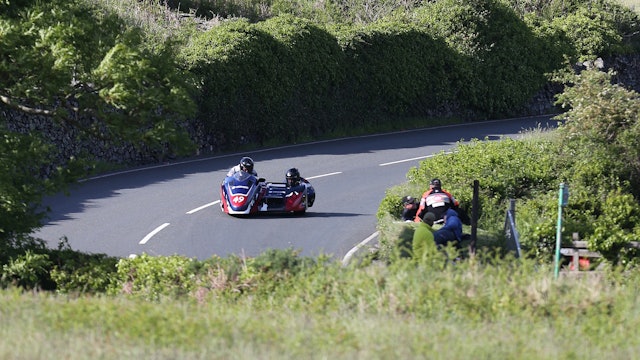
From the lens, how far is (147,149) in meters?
31.8

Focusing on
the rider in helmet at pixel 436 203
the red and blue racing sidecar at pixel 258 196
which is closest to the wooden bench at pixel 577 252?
the rider in helmet at pixel 436 203

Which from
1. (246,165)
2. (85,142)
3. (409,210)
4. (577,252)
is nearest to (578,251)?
(577,252)

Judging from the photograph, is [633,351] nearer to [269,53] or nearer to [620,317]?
[620,317]

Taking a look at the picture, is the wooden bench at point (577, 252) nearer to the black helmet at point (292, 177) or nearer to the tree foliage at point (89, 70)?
the black helmet at point (292, 177)

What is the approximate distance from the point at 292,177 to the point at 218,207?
7.16 feet

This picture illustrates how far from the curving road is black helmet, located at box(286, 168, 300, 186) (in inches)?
31.7

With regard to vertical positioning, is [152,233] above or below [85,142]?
below

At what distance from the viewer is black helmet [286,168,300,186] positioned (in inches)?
982

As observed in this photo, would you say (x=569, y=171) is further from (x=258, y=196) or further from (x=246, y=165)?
(x=246, y=165)

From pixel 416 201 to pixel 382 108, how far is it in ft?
56.7

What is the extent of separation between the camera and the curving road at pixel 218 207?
2227 cm

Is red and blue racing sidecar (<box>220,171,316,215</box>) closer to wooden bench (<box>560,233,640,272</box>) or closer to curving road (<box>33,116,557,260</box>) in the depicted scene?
curving road (<box>33,116,557,260</box>)

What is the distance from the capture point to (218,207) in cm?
2602

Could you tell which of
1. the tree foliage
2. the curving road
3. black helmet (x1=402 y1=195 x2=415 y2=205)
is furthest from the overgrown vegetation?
the tree foliage
